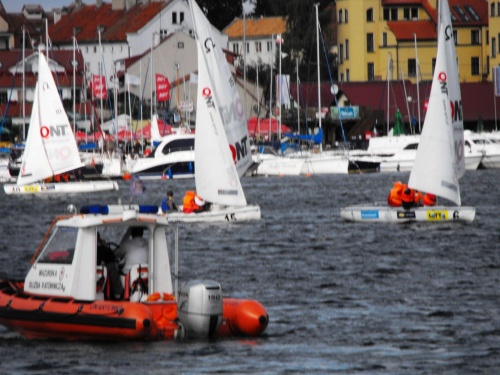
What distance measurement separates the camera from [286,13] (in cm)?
11175

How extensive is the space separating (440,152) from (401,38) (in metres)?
73.2

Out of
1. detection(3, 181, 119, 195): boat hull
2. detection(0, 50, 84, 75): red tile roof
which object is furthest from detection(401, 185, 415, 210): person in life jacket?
detection(0, 50, 84, 75): red tile roof

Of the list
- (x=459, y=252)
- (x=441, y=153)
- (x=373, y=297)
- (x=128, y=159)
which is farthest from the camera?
(x=128, y=159)

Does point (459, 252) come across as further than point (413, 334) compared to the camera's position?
Yes

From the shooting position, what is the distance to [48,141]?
164 feet

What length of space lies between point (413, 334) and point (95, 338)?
5178 millimetres

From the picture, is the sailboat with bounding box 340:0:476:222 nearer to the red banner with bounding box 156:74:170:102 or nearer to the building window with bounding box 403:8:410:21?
the red banner with bounding box 156:74:170:102

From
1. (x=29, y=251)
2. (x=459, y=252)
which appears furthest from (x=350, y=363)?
(x=29, y=251)

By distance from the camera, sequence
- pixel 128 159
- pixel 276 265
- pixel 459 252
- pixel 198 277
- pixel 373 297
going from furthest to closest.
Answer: pixel 128 159 < pixel 459 252 < pixel 276 265 < pixel 198 277 < pixel 373 297

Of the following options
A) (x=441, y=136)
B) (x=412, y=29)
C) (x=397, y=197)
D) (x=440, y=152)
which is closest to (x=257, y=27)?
(x=412, y=29)

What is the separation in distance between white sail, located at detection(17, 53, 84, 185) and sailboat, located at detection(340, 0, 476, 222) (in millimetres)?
19721

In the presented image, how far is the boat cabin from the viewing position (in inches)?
683

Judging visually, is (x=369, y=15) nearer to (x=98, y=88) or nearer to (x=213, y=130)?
(x=98, y=88)

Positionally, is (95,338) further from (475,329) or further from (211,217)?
(211,217)
